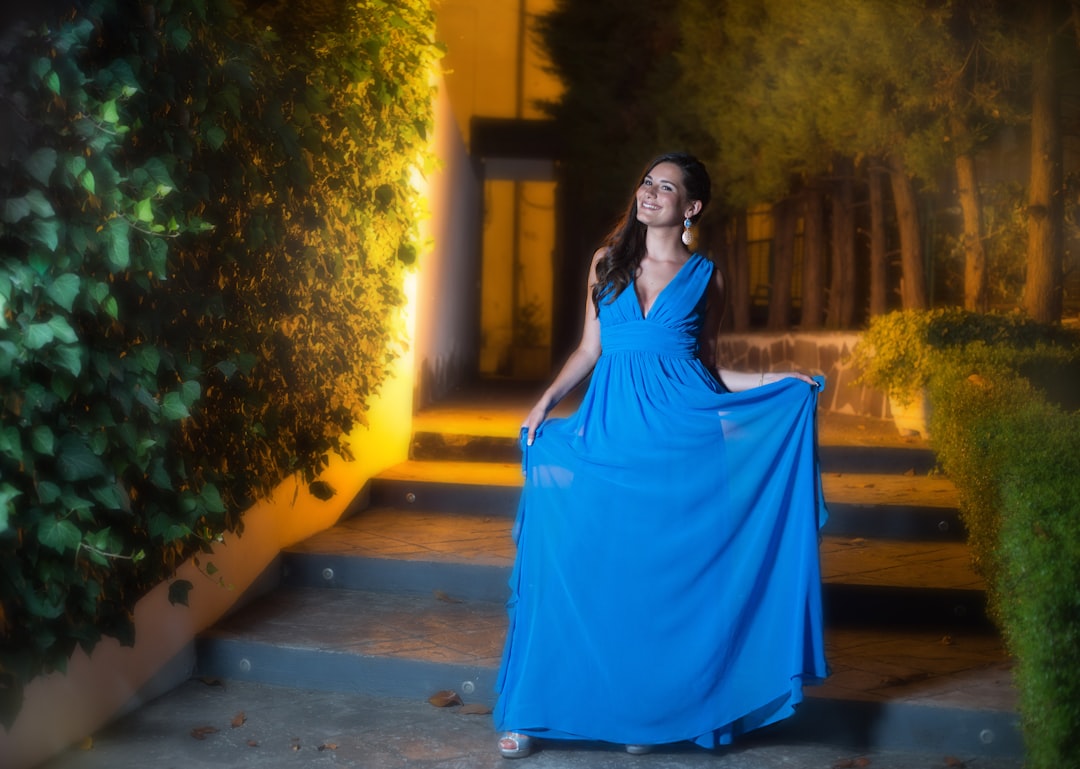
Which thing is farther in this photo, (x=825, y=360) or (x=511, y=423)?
(x=825, y=360)

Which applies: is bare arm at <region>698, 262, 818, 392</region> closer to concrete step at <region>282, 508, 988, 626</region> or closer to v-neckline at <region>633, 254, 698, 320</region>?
v-neckline at <region>633, 254, 698, 320</region>

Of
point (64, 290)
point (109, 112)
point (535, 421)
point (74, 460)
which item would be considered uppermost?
point (109, 112)

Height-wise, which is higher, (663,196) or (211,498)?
(663,196)

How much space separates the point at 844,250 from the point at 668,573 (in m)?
9.21

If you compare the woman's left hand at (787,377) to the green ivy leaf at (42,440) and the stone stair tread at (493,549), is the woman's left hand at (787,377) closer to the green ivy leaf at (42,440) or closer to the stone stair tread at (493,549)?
the stone stair tread at (493,549)

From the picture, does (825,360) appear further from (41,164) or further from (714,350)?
(41,164)

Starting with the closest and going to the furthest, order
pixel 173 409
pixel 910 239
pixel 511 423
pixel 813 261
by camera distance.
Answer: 1. pixel 173 409
2. pixel 511 423
3. pixel 910 239
4. pixel 813 261

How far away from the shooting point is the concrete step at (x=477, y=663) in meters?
4.30

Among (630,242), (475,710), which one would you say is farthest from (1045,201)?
(475,710)

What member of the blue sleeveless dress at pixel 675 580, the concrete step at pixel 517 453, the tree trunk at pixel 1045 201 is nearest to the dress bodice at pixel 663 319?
the blue sleeveless dress at pixel 675 580

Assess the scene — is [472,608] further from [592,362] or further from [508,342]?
[508,342]

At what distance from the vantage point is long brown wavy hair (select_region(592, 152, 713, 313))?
435 centimetres

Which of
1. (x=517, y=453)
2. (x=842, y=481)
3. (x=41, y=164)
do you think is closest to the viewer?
Result: (x=41, y=164)

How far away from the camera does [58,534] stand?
3607mm
